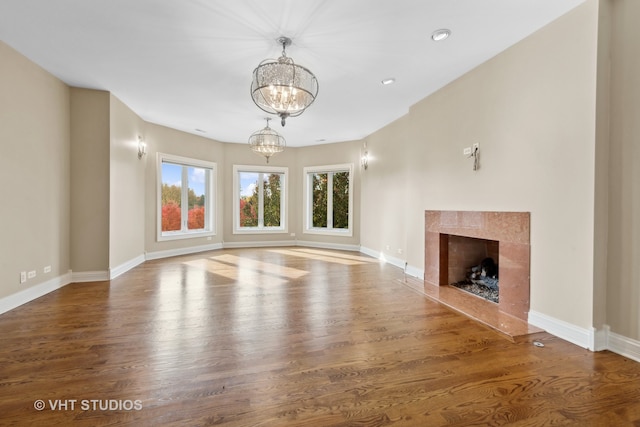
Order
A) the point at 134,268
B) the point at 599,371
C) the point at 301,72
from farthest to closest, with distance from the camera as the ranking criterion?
the point at 134,268 < the point at 301,72 < the point at 599,371

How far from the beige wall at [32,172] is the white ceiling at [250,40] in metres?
0.34

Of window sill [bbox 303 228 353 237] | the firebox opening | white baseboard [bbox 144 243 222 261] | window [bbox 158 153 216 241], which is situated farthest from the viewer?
window sill [bbox 303 228 353 237]

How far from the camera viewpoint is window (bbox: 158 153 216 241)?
6.48m

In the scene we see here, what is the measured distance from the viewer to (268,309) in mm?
3225

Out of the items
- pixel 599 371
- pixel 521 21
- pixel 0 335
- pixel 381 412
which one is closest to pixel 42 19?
pixel 0 335

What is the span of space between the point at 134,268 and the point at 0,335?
2757 mm

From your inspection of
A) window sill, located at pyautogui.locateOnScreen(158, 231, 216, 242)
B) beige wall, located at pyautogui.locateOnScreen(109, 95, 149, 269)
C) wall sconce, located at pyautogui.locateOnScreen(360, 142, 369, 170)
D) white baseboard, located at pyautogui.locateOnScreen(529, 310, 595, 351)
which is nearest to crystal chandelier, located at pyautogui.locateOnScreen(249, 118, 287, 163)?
beige wall, located at pyautogui.locateOnScreen(109, 95, 149, 269)

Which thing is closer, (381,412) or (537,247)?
(381,412)

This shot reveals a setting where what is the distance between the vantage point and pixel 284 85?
2.67 meters

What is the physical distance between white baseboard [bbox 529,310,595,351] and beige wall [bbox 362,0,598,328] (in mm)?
50

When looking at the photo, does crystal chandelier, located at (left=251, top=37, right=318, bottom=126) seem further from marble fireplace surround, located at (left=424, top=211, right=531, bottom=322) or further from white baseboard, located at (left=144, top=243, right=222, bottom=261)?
white baseboard, located at (left=144, top=243, right=222, bottom=261)

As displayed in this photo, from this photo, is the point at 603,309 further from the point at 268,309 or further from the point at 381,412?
the point at 268,309

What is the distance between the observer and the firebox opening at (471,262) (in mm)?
4023

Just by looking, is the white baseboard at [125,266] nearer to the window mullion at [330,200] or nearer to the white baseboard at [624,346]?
the window mullion at [330,200]
